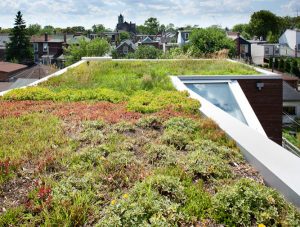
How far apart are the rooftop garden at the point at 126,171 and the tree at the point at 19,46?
44.7 metres

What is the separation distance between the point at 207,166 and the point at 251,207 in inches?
37.1

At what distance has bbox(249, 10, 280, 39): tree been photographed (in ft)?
246

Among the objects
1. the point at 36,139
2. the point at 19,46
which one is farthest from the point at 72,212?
the point at 19,46

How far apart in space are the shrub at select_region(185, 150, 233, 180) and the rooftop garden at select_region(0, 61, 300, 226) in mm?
11

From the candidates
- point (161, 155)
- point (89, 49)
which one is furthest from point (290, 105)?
point (89, 49)

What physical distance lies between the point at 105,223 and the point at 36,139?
2497mm

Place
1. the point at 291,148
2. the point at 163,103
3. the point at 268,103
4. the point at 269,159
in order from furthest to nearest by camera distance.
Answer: the point at 291,148 → the point at 268,103 → the point at 163,103 → the point at 269,159

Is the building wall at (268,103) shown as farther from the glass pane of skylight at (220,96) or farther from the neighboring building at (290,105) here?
the neighboring building at (290,105)

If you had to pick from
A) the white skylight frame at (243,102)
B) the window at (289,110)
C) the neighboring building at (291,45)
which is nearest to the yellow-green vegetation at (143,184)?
the white skylight frame at (243,102)

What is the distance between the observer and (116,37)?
267 ft

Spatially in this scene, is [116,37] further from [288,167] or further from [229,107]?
[288,167]

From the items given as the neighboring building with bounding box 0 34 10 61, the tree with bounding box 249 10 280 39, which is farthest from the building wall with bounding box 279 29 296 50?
the neighboring building with bounding box 0 34 10 61

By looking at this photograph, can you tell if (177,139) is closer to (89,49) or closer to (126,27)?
(89,49)

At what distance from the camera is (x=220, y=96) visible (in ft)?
32.4
